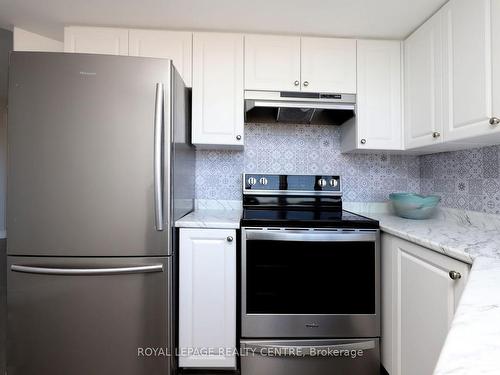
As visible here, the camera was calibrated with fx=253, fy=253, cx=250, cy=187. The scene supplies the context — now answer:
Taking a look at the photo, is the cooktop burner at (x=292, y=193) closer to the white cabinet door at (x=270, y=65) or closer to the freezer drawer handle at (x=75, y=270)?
the white cabinet door at (x=270, y=65)

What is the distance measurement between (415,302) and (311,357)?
655 mm

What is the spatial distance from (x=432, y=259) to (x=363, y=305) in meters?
0.54

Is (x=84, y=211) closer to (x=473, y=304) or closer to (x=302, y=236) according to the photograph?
(x=302, y=236)

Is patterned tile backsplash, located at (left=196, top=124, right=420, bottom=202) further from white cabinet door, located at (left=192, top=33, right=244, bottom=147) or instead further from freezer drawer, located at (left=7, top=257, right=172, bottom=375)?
freezer drawer, located at (left=7, top=257, right=172, bottom=375)

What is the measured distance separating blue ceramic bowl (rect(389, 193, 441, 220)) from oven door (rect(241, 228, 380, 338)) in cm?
44

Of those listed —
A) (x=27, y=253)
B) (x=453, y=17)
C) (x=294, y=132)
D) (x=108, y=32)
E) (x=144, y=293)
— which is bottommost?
(x=144, y=293)

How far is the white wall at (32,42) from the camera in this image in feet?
5.74

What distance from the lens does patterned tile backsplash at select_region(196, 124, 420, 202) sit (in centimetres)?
203

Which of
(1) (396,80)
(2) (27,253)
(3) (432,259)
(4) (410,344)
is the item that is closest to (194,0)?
(1) (396,80)

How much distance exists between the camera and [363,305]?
4.76 feet

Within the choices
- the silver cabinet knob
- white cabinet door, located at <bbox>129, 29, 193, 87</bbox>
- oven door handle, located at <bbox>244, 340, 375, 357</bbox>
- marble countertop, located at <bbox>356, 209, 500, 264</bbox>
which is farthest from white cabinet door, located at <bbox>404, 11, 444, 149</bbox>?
white cabinet door, located at <bbox>129, 29, 193, 87</bbox>

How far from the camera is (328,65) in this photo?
68.2 inches

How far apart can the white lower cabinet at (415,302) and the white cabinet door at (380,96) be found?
2.37ft

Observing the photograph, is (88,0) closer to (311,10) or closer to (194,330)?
(311,10)
